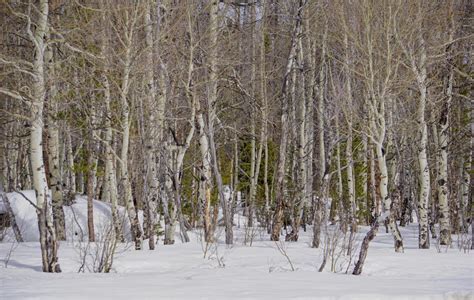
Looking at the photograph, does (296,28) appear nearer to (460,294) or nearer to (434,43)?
(434,43)

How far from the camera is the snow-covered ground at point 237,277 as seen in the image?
21.4ft

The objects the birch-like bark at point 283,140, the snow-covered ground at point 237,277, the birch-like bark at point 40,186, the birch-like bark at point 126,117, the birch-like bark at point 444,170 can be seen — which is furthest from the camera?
the birch-like bark at point 444,170

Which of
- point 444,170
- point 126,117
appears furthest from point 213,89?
point 444,170

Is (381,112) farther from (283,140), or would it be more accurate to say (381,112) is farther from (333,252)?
(333,252)

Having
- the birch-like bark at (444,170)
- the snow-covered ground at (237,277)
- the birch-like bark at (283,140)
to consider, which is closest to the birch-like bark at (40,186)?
the snow-covered ground at (237,277)

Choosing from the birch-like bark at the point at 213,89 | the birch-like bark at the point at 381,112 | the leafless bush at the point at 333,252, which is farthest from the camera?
the birch-like bark at the point at 213,89

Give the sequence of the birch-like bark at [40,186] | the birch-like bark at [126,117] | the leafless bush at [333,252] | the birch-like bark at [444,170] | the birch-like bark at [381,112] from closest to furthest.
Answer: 1. the birch-like bark at [40,186]
2. the leafless bush at [333,252]
3. the birch-like bark at [126,117]
4. the birch-like bark at [381,112]
5. the birch-like bark at [444,170]

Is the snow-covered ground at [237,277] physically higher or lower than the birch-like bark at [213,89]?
lower

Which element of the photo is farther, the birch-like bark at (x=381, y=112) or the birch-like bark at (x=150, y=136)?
the birch-like bark at (x=381, y=112)

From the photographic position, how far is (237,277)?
316 inches

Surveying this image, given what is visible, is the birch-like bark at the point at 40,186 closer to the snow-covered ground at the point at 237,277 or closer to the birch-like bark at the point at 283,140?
the snow-covered ground at the point at 237,277

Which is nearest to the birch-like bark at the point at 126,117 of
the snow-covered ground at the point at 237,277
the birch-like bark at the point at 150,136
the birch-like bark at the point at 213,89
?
the birch-like bark at the point at 150,136

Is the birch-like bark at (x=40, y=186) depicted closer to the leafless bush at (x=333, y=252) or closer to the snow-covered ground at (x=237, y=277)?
the snow-covered ground at (x=237, y=277)

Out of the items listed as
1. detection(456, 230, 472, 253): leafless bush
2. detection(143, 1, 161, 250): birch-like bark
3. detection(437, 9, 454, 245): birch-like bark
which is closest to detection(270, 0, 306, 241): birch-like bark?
detection(143, 1, 161, 250): birch-like bark
